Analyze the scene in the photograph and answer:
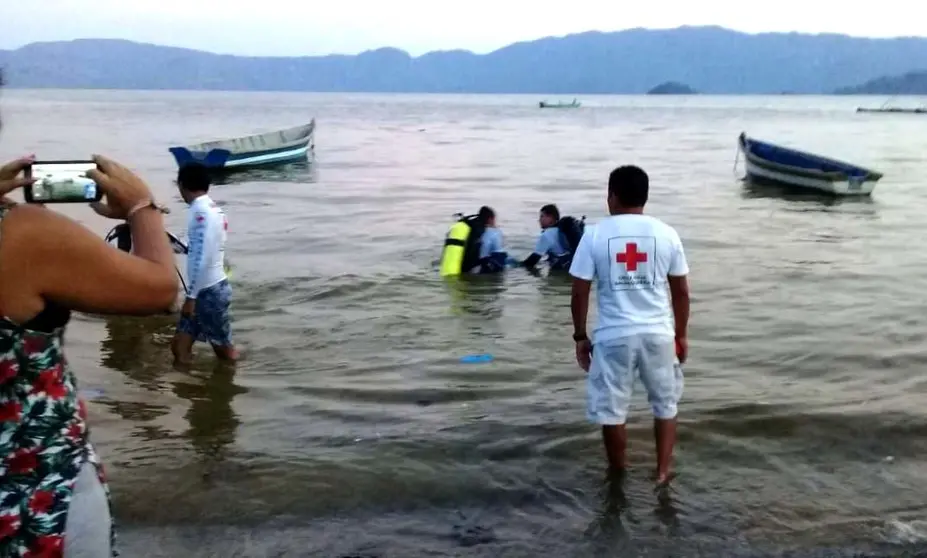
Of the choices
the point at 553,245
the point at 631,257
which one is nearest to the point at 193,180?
the point at 631,257

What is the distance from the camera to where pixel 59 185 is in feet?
7.38

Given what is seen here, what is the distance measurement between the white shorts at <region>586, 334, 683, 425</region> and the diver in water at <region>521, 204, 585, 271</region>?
24.6ft

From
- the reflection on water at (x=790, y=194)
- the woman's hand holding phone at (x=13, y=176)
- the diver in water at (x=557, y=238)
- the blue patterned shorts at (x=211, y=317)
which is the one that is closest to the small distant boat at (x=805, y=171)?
the reflection on water at (x=790, y=194)

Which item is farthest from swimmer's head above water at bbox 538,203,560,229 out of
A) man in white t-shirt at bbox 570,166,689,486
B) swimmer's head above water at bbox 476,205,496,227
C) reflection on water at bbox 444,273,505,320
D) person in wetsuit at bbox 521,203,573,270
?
man in white t-shirt at bbox 570,166,689,486

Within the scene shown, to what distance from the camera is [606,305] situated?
5.22 meters

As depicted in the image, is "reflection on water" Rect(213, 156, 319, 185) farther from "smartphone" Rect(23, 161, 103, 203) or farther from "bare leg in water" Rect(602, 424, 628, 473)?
"smartphone" Rect(23, 161, 103, 203)

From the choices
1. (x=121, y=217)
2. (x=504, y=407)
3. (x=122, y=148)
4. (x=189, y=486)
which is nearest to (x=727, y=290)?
(x=504, y=407)

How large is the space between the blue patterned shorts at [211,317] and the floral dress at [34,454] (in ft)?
17.9

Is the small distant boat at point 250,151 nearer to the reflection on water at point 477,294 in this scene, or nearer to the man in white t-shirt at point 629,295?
the reflection on water at point 477,294

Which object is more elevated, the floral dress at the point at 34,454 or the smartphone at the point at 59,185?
the smartphone at the point at 59,185

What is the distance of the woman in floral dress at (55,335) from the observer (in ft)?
6.52

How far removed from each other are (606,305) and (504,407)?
2.35m

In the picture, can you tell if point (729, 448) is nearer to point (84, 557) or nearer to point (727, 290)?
point (84, 557)

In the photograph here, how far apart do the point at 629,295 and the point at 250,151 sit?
26.9m
